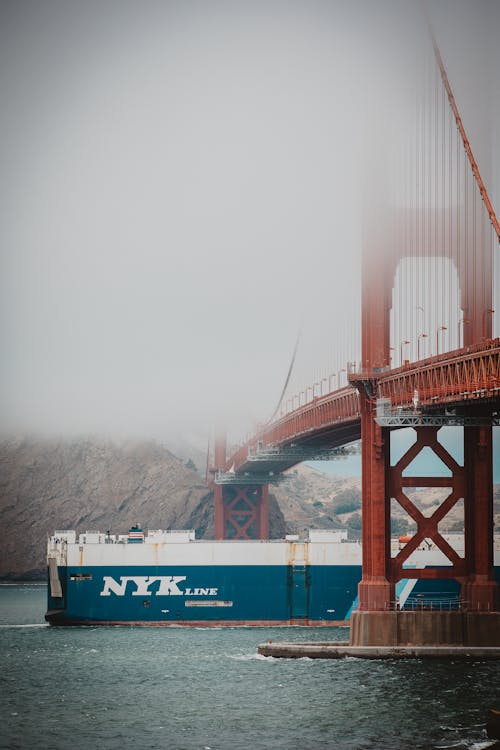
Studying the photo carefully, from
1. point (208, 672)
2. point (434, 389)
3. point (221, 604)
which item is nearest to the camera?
point (434, 389)

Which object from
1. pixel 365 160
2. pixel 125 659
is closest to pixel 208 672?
pixel 125 659

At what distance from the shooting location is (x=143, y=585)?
5944 centimetres

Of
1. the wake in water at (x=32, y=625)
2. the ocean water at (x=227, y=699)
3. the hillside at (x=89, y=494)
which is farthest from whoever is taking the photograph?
the hillside at (x=89, y=494)

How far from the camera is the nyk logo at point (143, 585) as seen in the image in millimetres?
59312

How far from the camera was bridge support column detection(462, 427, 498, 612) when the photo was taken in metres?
44.3

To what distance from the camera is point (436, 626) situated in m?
43.7

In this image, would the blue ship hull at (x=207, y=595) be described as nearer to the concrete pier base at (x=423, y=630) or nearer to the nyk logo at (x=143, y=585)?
the nyk logo at (x=143, y=585)

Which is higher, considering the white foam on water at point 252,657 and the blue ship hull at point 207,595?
the blue ship hull at point 207,595

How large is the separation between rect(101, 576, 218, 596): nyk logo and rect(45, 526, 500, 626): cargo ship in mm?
43

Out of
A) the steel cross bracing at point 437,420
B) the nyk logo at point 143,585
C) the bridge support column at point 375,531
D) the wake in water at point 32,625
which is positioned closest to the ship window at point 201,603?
the nyk logo at point 143,585

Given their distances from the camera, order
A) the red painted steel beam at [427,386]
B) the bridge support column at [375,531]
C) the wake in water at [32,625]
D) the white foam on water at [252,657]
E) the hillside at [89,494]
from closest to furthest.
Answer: the red painted steel beam at [427,386]
the bridge support column at [375,531]
the white foam on water at [252,657]
the wake in water at [32,625]
the hillside at [89,494]

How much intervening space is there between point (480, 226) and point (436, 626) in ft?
43.8

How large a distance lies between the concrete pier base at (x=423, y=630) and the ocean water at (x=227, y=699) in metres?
1.06

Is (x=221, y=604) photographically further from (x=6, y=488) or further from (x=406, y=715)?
(x=6, y=488)
